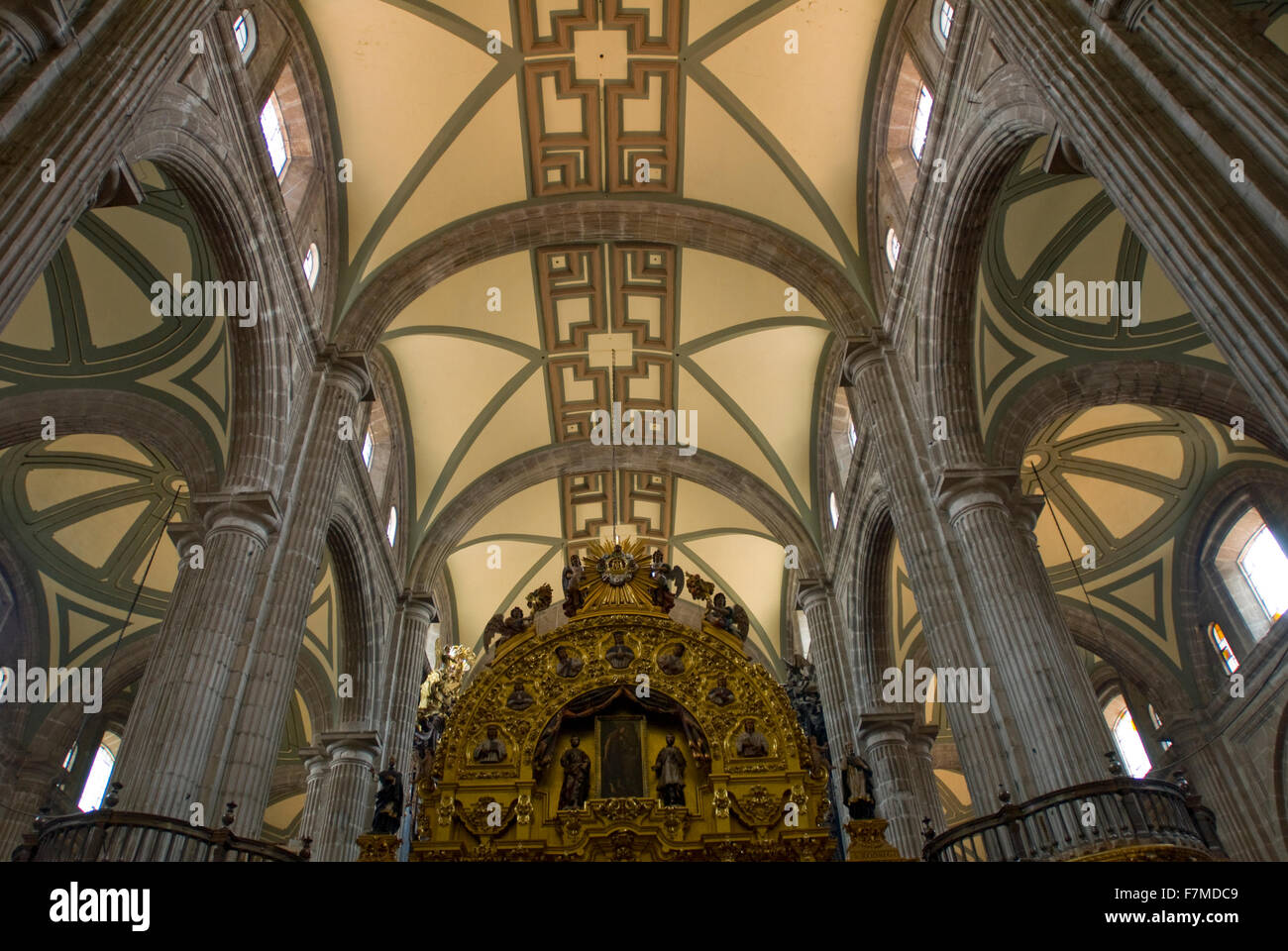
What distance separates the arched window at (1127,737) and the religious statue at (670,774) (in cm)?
1323

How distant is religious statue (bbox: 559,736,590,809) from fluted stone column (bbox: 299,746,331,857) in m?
7.46

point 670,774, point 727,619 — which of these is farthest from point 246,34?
point 670,774

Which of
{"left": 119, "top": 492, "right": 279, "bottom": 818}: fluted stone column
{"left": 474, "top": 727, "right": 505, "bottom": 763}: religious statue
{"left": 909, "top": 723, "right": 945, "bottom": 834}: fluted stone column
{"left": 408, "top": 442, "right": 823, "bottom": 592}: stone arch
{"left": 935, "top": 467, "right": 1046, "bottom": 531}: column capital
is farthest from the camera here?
{"left": 408, "top": 442, "right": 823, "bottom": 592}: stone arch

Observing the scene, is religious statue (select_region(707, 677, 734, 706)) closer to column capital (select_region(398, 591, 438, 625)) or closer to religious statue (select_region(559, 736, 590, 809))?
religious statue (select_region(559, 736, 590, 809))

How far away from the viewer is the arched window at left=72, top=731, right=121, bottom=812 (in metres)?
16.8

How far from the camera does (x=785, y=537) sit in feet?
60.6

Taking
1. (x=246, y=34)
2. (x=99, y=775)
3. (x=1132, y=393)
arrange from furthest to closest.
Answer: (x=99, y=775)
(x=1132, y=393)
(x=246, y=34)

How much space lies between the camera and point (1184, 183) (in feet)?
19.7

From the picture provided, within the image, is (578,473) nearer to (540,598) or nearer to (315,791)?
(315,791)

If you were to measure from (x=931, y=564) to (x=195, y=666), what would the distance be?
309 inches

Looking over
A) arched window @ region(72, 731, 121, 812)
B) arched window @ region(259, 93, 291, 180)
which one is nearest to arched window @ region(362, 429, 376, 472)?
arched window @ region(259, 93, 291, 180)

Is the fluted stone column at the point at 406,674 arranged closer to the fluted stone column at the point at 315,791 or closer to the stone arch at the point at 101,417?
the fluted stone column at the point at 315,791
